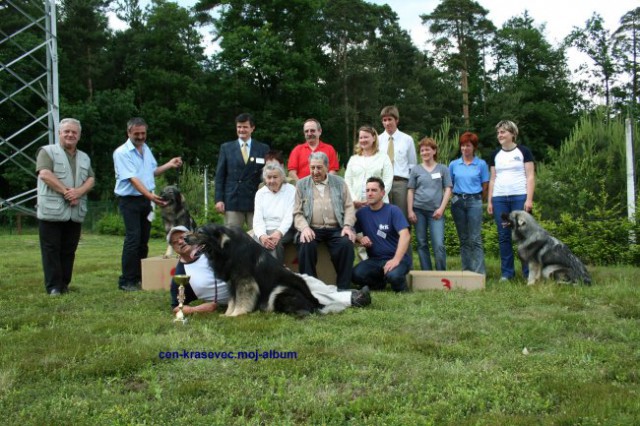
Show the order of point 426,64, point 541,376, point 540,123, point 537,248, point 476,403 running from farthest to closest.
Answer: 1. point 426,64
2. point 540,123
3. point 537,248
4. point 541,376
5. point 476,403

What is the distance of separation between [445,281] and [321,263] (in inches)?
53.5

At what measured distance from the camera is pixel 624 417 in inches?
94.0

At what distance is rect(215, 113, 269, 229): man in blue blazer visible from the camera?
624 cm

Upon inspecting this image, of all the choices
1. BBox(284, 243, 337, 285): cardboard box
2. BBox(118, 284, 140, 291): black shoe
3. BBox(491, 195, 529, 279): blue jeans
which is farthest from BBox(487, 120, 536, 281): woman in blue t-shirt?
BBox(118, 284, 140, 291): black shoe

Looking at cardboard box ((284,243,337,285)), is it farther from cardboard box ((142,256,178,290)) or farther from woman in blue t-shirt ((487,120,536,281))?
woman in blue t-shirt ((487,120,536,281))

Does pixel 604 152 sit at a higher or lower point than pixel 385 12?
lower

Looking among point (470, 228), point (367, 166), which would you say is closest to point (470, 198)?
point (470, 228)

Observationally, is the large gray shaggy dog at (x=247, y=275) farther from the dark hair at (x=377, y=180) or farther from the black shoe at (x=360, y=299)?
the dark hair at (x=377, y=180)

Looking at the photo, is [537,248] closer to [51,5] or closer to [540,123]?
[51,5]

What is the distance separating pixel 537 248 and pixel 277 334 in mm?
3465

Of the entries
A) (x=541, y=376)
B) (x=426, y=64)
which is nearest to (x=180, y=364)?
(x=541, y=376)

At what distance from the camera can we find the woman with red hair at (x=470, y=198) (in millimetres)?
6586

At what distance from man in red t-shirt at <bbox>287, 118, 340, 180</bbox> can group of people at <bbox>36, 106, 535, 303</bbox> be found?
0.05ft

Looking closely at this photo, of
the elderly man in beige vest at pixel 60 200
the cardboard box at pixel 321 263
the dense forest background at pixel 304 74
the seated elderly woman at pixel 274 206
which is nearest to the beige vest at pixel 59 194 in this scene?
the elderly man in beige vest at pixel 60 200
